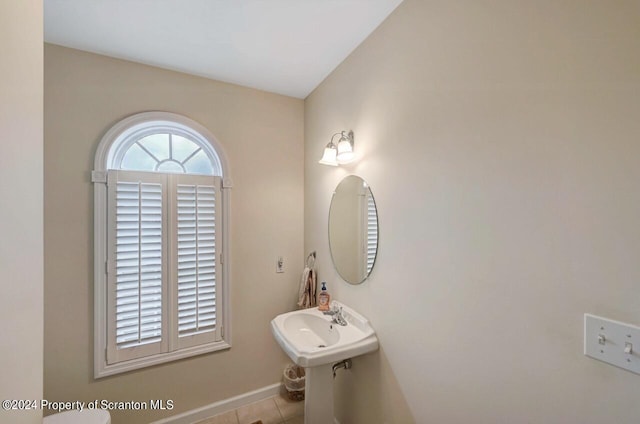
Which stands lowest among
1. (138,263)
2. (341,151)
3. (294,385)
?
(294,385)

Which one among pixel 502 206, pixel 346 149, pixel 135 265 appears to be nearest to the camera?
pixel 502 206

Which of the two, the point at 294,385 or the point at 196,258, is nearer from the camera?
the point at 196,258

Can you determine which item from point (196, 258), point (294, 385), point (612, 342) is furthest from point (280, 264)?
point (612, 342)

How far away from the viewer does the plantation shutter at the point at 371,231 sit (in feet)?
4.65

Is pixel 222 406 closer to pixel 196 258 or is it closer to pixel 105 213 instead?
pixel 196 258

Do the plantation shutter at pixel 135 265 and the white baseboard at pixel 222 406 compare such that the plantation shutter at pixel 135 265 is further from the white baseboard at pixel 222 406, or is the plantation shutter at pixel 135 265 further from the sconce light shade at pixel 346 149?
the sconce light shade at pixel 346 149

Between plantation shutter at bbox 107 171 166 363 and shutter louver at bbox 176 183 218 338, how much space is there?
11 centimetres

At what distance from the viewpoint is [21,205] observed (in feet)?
1.92

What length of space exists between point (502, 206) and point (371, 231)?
70 centimetres

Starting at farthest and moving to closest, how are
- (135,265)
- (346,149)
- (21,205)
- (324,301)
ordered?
(324,301), (135,265), (346,149), (21,205)

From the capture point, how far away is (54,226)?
1482 millimetres

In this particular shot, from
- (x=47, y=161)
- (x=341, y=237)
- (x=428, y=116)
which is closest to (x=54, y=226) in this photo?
(x=47, y=161)

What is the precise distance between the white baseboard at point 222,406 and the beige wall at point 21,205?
1.39 metres

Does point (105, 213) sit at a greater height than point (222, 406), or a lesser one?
greater
